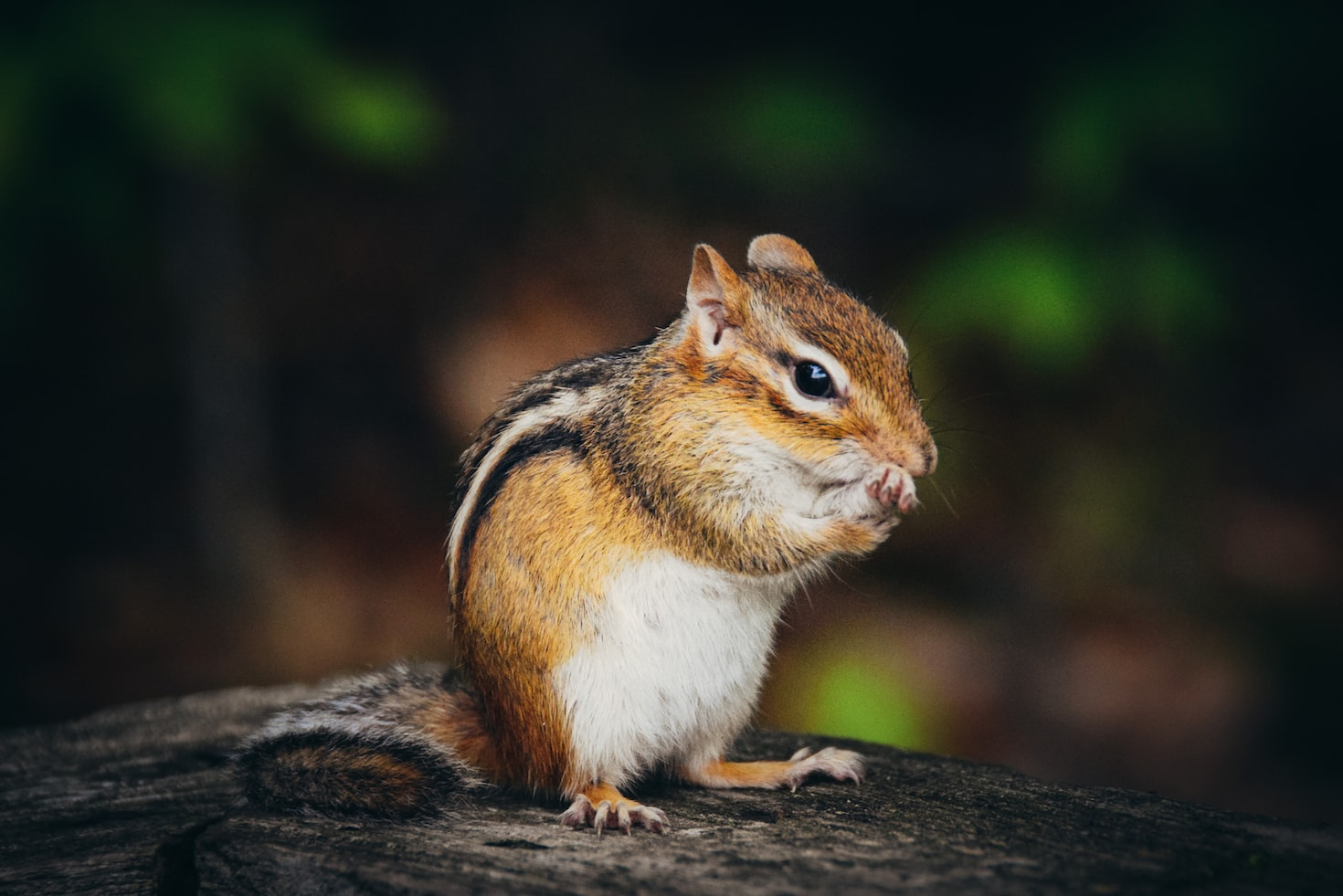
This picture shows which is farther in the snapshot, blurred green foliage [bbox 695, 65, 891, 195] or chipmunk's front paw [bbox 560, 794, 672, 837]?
blurred green foliage [bbox 695, 65, 891, 195]

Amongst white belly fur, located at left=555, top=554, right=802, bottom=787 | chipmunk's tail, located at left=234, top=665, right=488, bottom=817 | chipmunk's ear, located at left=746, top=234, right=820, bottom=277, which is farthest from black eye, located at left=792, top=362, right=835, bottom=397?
chipmunk's tail, located at left=234, top=665, right=488, bottom=817

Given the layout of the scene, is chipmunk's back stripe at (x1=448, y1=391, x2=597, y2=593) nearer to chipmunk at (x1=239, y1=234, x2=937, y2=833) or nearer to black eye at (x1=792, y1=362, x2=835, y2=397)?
chipmunk at (x1=239, y1=234, x2=937, y2=833)

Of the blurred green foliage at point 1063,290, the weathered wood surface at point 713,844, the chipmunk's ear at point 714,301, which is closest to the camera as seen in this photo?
the weathered wood surface at point 713,844

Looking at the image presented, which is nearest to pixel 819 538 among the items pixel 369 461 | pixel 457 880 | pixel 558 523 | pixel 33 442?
pixel 558 523

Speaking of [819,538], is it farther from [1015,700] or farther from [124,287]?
[124,287]

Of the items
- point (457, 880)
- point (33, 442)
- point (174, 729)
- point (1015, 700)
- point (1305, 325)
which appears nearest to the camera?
point (457, 880)

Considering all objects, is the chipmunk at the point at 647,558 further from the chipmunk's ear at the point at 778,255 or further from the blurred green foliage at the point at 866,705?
the blurred green foliage at the point at 866,705

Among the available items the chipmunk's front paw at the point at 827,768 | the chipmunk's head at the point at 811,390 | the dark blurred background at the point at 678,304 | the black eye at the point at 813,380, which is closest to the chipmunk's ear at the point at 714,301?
the chipmunk's head at the point at 811,390
